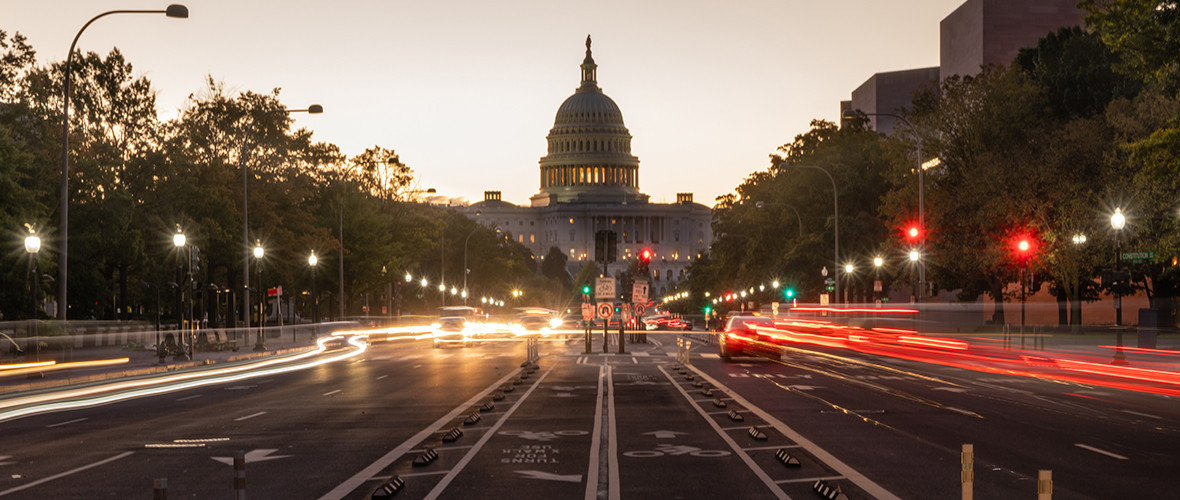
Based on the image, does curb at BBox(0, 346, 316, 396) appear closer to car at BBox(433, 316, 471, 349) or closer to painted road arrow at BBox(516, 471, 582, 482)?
car at BBox(433, 316, 471, 349)

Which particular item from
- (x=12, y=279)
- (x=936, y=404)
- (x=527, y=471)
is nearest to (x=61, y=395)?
(x=527, y=471)

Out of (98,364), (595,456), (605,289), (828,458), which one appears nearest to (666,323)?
(605,289)

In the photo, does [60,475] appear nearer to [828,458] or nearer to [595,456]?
[595,456]

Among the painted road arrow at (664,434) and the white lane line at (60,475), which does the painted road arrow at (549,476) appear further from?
the white lane line at (60,475)

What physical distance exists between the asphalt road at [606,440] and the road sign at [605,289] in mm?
13855

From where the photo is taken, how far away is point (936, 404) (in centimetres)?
2386

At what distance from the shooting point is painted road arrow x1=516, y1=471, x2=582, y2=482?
1366 centimetres

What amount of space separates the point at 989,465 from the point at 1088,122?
46932 millimetres

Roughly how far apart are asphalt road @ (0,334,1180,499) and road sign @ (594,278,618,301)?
545 inches

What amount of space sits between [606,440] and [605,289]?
28.3m

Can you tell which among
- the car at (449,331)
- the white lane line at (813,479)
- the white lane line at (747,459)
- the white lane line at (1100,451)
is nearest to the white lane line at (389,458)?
the white lane line at (747,459)

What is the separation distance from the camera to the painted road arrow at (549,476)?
1366 cm

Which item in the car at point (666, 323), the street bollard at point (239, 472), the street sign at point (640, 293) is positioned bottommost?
the car at point (666, 323)

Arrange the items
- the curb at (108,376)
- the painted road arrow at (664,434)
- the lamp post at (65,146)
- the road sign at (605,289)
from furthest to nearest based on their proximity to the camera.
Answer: the road sign at (605,289) < the lamp post at (65,146) < the curb at (108,376) < the painted road arrow at (664,434)
